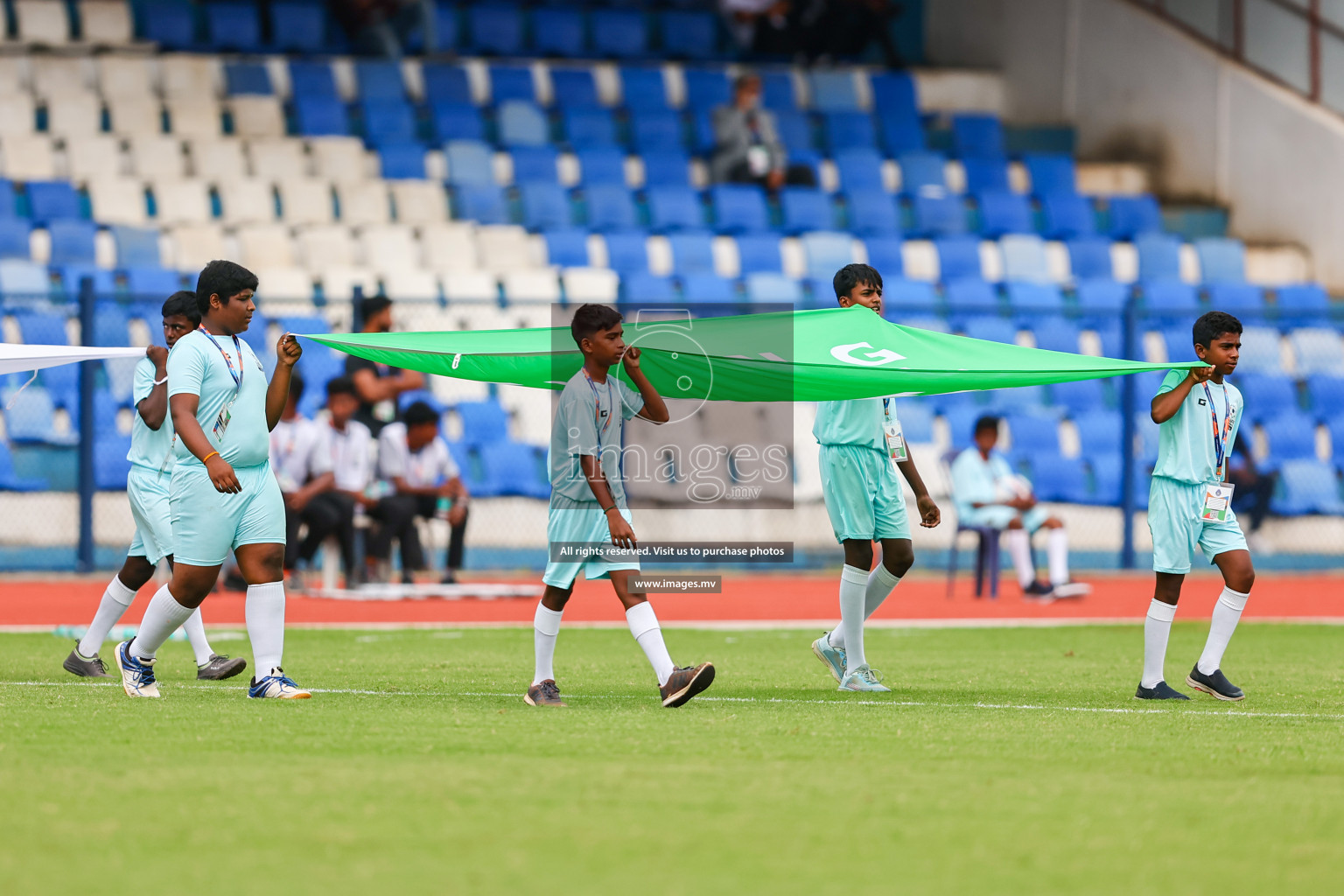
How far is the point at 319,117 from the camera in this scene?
67.4 ft

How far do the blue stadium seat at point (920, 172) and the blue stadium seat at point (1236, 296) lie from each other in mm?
3712

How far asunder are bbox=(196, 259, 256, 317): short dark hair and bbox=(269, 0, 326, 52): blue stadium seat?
15415 millimetres

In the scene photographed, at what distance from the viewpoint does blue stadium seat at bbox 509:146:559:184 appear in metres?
20.8

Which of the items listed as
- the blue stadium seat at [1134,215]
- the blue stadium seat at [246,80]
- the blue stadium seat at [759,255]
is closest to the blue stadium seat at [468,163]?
the blue stadium seat at [246,80]

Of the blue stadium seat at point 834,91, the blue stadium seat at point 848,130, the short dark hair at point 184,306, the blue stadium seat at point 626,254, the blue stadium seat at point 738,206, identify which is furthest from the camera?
the blue stadium seat at point 834,91

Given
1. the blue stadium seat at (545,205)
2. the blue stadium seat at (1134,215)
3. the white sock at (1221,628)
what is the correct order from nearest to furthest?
the white sock at (1221,628) < the blue stadium seat at (545,205) < the blue stadium seat at (1134,215)

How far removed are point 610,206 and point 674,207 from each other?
80 centimetres

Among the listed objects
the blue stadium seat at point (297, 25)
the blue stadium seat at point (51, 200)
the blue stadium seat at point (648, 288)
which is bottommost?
the blue stadium seat at point (648, 288)

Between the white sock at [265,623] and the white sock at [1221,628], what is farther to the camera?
the white sock at [1221,628]

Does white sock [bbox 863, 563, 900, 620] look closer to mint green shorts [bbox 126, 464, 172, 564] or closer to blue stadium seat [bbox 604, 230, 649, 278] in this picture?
mint green shorts [bbox 126, 464, 172, 564]

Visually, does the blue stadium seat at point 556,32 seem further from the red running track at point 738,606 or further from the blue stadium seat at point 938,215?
the red running track at point 738,606

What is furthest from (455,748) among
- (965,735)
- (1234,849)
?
(1234,849)

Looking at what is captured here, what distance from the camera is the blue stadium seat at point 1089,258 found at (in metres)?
21.1

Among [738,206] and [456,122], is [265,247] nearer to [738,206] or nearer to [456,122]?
[456,122]
